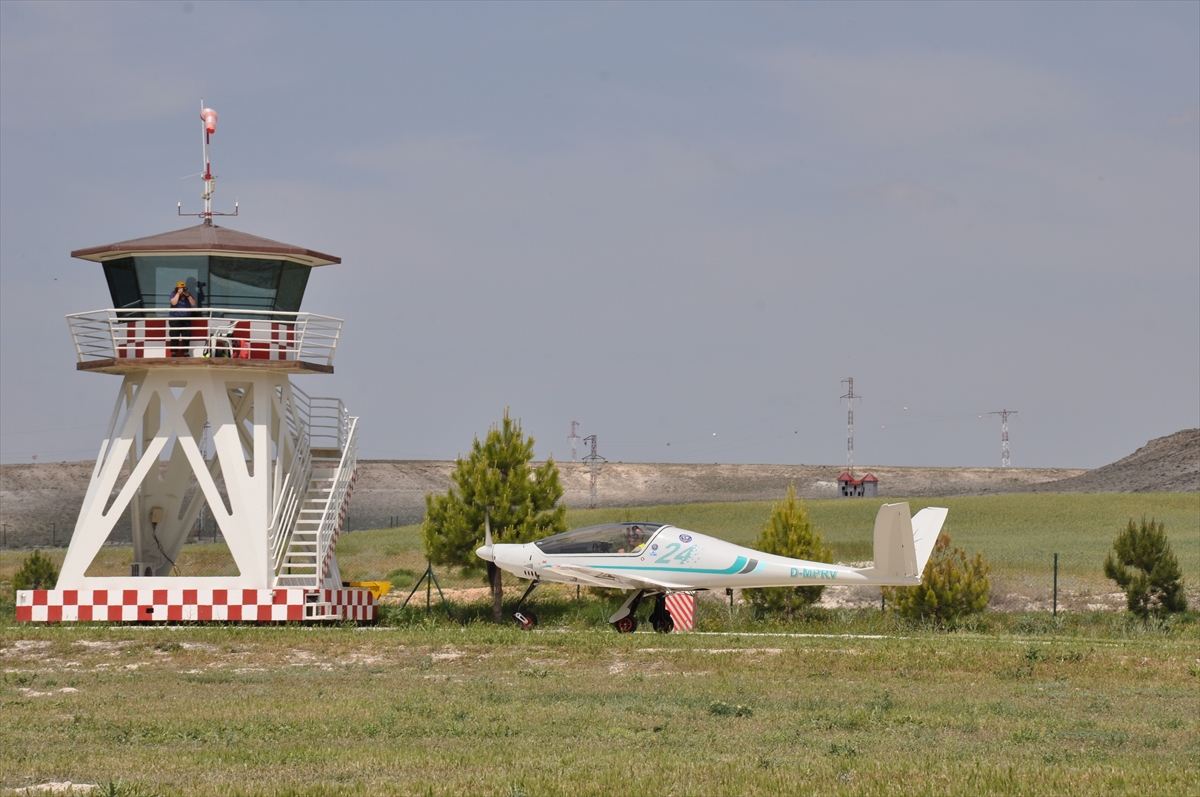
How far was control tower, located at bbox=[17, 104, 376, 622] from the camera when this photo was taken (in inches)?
1055

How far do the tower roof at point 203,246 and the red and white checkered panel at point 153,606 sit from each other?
6660 millimetres

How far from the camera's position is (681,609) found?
25.5 m

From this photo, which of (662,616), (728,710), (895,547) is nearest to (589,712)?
(728,710)

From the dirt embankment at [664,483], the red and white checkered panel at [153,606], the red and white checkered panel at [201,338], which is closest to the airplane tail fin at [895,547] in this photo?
the red and white checkered panel at [153,606]

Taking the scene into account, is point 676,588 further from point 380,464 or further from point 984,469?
point 984,469

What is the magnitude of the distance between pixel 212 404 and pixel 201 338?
138 cm

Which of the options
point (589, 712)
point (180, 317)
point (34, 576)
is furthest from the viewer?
point (34, 576)

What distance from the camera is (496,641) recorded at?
22.4 meters

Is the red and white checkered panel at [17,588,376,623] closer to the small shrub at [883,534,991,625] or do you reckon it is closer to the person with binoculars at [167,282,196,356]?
the person with binoculars at [167,282,196,356]

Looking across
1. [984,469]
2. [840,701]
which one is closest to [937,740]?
[840,701]

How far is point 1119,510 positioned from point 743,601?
36356 mm

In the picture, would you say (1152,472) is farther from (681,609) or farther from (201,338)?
(201,338)

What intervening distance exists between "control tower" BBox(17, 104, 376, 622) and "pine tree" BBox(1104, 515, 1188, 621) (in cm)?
1608

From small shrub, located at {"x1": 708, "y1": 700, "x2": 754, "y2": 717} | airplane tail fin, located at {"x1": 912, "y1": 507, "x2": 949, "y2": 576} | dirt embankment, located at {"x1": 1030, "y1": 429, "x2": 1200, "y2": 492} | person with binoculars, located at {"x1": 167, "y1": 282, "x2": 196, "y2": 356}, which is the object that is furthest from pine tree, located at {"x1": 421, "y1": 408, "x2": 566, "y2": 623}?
dirt embankment, located at {"x1": 1030, "y1": 429, "x2": 1200, "y2": 492}
